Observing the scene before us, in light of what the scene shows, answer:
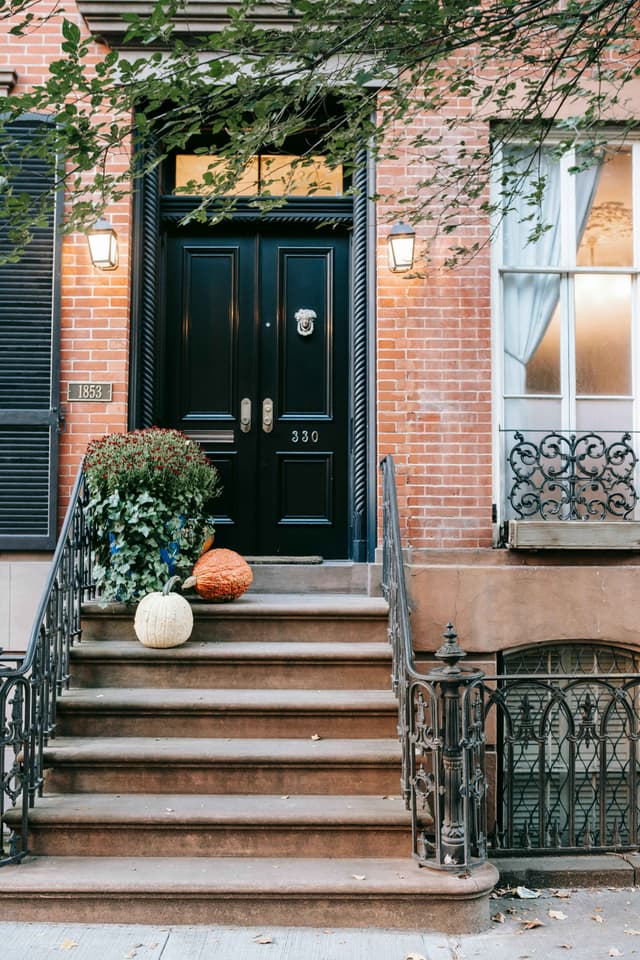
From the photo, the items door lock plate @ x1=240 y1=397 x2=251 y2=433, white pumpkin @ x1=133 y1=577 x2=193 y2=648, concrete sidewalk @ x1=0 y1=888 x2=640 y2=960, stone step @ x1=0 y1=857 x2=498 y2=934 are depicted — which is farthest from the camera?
door lock plate @ x1=240 y1=397 x2=251 y2=433

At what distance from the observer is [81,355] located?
676 cm

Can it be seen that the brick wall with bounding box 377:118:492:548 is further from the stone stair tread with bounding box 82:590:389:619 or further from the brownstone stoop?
the brownstone stoop

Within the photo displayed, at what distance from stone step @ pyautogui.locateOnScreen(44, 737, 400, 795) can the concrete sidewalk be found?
85 centimetres

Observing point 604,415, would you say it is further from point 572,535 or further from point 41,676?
point 41,676

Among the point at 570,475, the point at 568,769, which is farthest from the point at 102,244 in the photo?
the point at 568,769

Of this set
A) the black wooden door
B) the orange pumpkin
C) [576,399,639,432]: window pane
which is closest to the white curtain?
[576,399,639,432]: window pane

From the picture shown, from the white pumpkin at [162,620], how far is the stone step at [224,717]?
400 millimetres

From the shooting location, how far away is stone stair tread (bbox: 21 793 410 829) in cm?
457

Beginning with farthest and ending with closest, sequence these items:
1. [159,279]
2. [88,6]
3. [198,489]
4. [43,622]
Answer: [159,279]
[88,6]
[198,489]
[43,622]

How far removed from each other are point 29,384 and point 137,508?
5.30ft

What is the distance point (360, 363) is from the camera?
276 inches

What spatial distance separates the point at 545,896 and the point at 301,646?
200 centimetres

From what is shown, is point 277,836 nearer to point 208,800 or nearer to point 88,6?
point 208,800

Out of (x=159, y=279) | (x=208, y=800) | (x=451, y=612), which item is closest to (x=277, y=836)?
(x=208, y=800)
